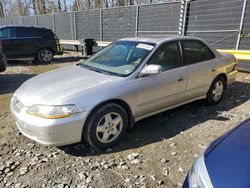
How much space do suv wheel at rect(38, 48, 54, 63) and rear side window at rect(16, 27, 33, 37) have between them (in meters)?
0.86

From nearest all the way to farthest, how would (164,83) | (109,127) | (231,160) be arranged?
(231,160) → (109,127) → (164,83)

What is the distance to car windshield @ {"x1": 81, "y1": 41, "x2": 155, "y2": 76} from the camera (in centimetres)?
418

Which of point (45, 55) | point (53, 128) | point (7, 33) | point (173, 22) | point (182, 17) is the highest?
point (182, 17)

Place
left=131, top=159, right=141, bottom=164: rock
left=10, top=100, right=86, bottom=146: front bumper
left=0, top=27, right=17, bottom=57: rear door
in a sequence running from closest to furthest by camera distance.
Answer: left=10, top=100, right=86, bottom=146: front bumper
left=131, top=159, right=141, bottom=164: rock
left=0, top=27, right=17, bottom=57: rear door

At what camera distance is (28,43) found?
11.6 m

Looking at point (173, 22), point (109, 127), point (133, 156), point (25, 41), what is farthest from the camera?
point (25, 41)

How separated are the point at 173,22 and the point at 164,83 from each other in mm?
7003

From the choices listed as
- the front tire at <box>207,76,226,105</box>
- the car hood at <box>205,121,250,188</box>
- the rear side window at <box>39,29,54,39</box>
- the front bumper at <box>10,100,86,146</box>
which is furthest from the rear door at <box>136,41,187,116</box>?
the rear side window at <box>39,29,54,39</box>

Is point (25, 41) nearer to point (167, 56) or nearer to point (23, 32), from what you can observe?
point (23, 32)

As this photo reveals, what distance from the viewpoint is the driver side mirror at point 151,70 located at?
404cm

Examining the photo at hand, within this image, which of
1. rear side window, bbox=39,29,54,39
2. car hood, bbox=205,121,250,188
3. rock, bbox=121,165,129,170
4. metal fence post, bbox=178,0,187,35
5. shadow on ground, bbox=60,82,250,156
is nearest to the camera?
car hood, bbox=205,121,250,188

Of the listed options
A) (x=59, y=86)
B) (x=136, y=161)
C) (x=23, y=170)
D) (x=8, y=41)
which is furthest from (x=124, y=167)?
(x=8, y=41)

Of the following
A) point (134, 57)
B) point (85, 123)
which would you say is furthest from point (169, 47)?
point (85, 123)

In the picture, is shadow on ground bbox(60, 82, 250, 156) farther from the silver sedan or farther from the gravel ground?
the silver sedan
